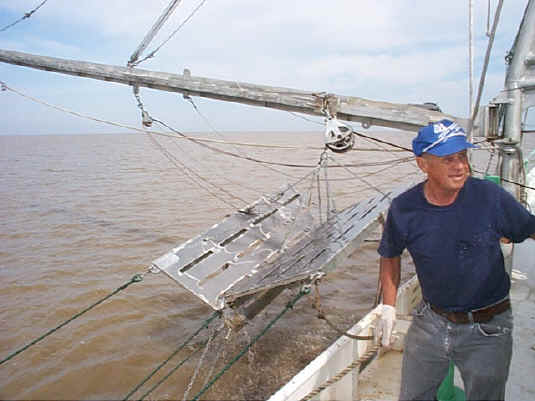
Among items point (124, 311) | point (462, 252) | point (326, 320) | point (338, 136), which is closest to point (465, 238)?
point (462, 252)

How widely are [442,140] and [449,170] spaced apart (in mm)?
170

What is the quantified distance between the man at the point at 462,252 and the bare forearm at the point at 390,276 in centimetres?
21

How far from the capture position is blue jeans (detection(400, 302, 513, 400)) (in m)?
2.05

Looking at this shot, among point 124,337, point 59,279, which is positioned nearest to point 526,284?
point 124,337

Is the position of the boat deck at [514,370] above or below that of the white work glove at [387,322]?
below

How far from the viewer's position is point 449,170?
6.68 feet

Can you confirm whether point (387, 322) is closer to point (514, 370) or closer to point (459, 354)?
point (459, 354)

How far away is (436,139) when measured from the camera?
206 cm

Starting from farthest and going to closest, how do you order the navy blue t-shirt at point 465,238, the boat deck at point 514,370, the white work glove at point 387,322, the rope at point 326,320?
the boat deck at point 514,370 → the rope at point 326,320 → the white work glove at point 387,322 → the navy blue t-shirt at point 465,238

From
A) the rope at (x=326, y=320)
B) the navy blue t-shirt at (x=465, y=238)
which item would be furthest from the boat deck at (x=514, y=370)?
the navy blue t-shirt at (x=465, y=238)

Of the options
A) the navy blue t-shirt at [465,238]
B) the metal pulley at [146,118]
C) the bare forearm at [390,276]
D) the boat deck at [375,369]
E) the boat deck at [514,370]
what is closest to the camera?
the navy blue t-shirt at [465,238]

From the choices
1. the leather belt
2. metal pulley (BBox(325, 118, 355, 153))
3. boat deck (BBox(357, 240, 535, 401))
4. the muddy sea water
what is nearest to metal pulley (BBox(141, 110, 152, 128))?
the muddy sea water

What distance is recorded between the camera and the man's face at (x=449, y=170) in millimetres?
2029

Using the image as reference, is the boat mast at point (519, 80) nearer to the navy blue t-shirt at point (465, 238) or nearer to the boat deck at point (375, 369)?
the boat deck at point (375, 369)
